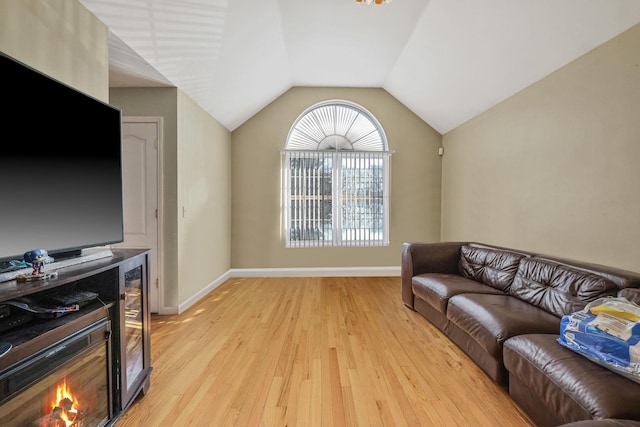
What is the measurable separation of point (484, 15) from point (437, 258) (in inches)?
98.3

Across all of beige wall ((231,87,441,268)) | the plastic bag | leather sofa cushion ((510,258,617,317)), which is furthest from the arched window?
the plastic bag

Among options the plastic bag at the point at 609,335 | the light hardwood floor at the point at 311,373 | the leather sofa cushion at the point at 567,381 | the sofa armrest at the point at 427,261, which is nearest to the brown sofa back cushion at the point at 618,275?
the plastic bag at the point at 609,335

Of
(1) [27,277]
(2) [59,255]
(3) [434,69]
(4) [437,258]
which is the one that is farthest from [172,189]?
(3) [434,69]

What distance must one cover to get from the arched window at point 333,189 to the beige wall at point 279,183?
5.2 inches

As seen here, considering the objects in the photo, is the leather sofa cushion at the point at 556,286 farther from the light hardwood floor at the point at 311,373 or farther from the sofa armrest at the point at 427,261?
the sofa armrest at the point at 427,261

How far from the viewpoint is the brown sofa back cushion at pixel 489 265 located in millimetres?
2729

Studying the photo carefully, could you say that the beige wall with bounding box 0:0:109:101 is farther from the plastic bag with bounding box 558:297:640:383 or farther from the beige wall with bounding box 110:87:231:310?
the plastic bag with bounding box 558:297:640:383

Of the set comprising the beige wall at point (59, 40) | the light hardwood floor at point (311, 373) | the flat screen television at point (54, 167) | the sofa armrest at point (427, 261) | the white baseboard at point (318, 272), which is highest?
the beige wall at point (59, 40)

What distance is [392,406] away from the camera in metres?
1.76

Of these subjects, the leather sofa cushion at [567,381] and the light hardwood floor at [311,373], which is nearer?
the leather sofa cushion at [567,381]

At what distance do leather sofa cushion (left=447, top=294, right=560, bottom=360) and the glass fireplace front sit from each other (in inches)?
88.9

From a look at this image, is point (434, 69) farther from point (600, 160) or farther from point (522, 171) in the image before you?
point (600, 160)

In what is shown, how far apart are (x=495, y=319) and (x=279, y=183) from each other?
3774 mm

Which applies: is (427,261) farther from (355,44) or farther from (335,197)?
(355,44)
